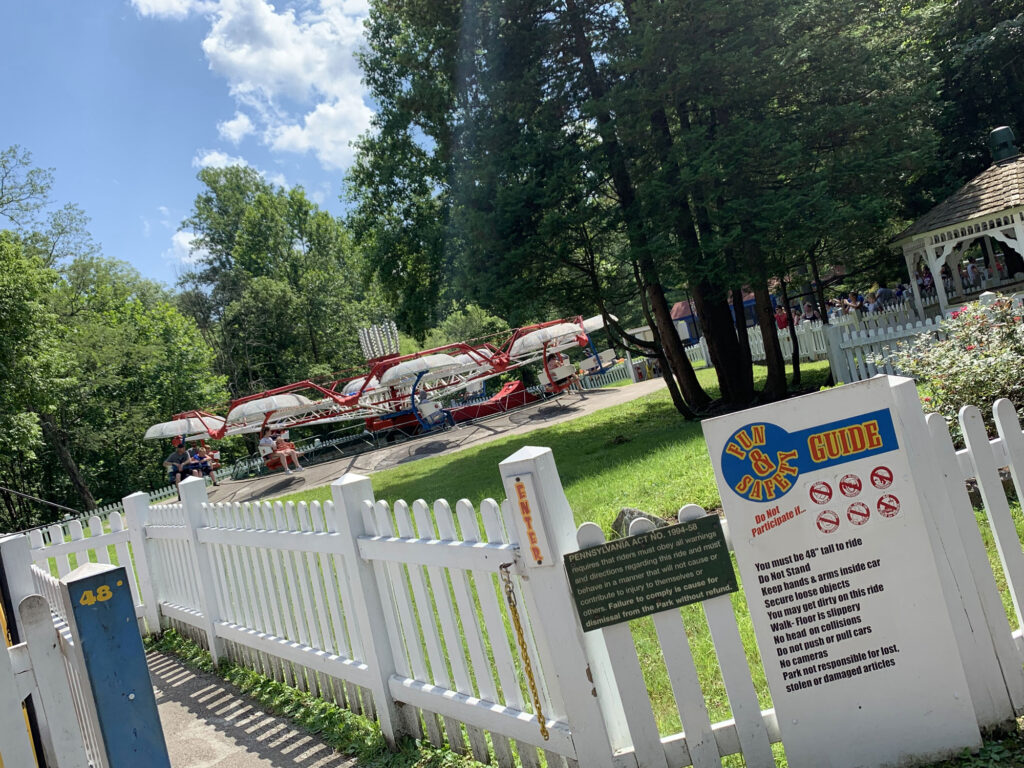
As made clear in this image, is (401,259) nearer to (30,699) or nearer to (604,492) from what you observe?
(604,492)

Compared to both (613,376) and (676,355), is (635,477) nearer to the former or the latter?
(676,355)

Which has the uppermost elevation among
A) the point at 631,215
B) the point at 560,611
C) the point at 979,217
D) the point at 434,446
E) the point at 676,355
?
the point at 631,215

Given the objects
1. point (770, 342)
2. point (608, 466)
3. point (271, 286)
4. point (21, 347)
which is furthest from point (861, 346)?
point (271, 286)

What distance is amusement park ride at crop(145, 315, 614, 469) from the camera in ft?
73.0

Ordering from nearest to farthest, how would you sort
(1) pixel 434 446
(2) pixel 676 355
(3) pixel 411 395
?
(2) pixel 676 355
(1) pixel 434 446
(3) pixel 411 395

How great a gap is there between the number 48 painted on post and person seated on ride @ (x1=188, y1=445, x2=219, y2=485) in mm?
20192

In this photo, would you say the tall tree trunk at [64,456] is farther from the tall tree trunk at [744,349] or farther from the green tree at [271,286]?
the tall tree trunk at [744,349]

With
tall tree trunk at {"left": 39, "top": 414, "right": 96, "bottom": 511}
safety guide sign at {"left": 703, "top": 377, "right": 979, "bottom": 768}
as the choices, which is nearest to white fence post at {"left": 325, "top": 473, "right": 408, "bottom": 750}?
safety guide sign at {"left": 703, "top": 377, "right": 979, "bottom": 768}

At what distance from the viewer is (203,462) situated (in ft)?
72.8

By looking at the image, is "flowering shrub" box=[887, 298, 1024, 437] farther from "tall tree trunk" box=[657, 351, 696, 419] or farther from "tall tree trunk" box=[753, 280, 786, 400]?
"tall tree trunk" box=[657, 351, 696, 419]

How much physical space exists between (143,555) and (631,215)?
10133 millimetres

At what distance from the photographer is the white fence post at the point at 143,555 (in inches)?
301

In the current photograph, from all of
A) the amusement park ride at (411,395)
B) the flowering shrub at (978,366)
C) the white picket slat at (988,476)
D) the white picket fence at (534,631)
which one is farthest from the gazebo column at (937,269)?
the white picket slat at (988,476)

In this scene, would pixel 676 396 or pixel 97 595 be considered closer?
pixel 97 595
